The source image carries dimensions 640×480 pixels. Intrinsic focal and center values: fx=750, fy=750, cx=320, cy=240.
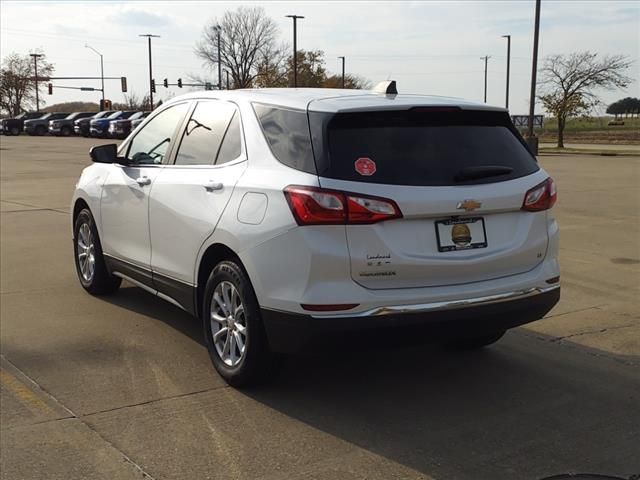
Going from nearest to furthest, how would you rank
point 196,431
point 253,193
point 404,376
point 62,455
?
1. point 62,455
2. point 196,431
3. point 253,193
4. point 404,376

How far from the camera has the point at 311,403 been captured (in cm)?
429

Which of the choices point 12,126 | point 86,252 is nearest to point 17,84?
point 12,126

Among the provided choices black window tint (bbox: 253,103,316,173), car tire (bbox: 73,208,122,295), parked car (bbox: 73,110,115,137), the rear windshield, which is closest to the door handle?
black window tint (bbox: 253,103,316,173)

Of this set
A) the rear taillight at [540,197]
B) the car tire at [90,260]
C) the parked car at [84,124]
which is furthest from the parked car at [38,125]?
the rear taillight at [540,197]

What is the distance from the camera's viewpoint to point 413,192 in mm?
3906

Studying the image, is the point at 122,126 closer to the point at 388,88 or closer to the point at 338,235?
the point at 388,88

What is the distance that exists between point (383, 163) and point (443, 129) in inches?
20.3

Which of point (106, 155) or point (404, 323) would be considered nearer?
point (404, 323)

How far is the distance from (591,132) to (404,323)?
2624 inches

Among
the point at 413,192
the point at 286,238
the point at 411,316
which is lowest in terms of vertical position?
the point at 411,316

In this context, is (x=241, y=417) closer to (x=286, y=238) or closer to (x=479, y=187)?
(x=286, y=238)

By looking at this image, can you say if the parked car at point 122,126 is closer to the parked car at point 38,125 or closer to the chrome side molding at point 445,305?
the parked car at point 38,125

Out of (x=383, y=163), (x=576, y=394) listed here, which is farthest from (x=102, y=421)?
(x=576, y=394)

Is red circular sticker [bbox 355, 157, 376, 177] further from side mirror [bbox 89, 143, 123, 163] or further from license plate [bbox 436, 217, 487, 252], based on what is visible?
side mirror [bbox 89, 143, 123, 163]
